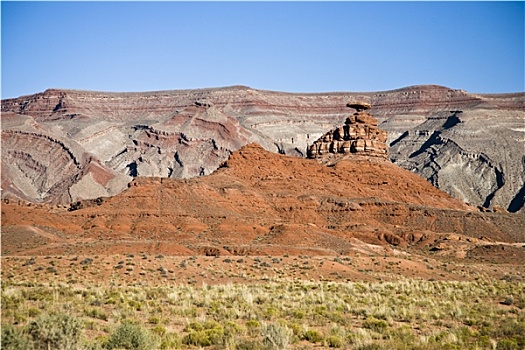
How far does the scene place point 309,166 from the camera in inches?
3150

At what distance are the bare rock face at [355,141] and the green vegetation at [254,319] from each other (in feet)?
201

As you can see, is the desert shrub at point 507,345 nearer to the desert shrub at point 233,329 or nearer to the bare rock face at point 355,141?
the desert shrub at point 233,329

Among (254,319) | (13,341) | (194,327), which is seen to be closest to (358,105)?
(254,319)

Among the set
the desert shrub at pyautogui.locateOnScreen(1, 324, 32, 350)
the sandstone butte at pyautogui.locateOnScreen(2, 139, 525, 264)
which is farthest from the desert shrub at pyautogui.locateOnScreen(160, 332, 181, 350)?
the sandstone butte at pyautogui.locateOnScreen(2, 139, 525, 264)

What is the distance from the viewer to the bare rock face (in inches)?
3585

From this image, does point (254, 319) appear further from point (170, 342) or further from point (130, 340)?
point (130, 340)

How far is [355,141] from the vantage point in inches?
3615

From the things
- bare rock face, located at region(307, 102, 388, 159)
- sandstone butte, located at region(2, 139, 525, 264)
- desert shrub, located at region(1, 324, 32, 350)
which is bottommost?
sandstone butte, located at region(2, 139, 525, 264)

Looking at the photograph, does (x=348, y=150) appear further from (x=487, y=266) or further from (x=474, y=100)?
(x=474, y=100)

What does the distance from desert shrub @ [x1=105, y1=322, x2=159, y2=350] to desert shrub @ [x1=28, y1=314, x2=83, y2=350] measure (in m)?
0.79

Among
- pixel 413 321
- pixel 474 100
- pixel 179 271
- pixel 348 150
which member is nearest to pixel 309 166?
pixel 348 150

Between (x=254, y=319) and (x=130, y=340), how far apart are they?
5.82 metres

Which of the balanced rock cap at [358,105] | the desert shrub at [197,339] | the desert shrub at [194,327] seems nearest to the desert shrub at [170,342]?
the desert shrub at [197,339]

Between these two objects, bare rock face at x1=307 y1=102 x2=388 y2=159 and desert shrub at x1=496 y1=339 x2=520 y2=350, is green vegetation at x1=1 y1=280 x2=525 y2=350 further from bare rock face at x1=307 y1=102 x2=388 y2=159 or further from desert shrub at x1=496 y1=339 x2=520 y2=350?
bare rock face at x1=307 y1=102 x2=388 y2=159
